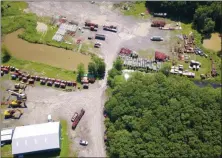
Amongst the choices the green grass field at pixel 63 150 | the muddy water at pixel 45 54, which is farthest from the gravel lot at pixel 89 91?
the muddy water at pixel 45 54

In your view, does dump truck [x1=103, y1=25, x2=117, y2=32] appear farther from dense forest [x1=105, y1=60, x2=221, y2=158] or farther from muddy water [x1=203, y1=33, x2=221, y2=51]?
muddy water [x1=203, y1=33, x2=221, y2=51]

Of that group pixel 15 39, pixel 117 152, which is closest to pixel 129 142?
pixel 117 152

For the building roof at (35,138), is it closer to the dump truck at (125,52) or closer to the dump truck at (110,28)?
the dump truck at (125,52)

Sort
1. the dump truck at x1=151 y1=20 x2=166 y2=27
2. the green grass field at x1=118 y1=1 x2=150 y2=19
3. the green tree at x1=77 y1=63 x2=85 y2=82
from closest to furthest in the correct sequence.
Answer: the green tree at x1=77 y1=63 x2=85 y2=82 → the dump truck at x1=151 y1=20 x2=166 y2=27 → the green grass field at x1=118 y1=1 x2=150 y2=19

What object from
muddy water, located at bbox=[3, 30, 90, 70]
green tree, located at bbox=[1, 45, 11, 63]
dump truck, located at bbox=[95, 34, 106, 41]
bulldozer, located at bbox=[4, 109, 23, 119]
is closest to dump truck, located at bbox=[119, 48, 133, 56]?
dump truck, located at bbox=[95, 34, 106, 41]

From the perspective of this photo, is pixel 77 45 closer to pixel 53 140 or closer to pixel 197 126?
pixel 53 140

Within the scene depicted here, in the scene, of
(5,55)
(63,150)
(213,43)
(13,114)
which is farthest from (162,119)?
(5,55)
